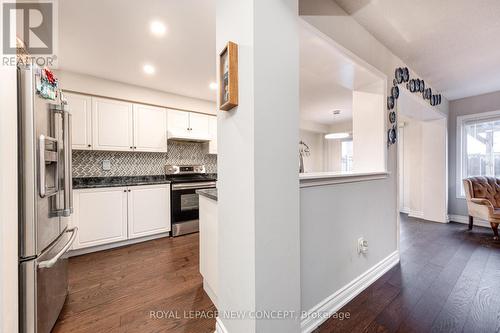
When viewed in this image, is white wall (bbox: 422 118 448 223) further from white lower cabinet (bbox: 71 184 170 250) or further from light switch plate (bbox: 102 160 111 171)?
light switch plate (bbox: 102 160 111 171)

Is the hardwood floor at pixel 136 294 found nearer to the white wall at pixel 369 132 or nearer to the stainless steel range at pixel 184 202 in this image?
the stainless steel range at pixel 184 202

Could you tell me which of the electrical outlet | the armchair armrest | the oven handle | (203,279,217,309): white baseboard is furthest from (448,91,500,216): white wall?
(203,279,217,309): white baseboard

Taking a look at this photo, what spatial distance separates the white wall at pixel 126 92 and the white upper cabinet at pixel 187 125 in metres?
0.12

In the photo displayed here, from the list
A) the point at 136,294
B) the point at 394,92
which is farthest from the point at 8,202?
the point at 394,92

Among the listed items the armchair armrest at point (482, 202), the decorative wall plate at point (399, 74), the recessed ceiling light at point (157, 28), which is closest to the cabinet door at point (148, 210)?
the recessed ceiling light at point (157, 28)

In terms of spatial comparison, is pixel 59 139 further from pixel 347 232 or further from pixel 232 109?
pixel 347 232

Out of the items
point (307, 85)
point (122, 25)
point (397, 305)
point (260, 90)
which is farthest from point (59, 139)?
point (307, 85)

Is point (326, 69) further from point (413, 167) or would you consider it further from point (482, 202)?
point (413, 167)

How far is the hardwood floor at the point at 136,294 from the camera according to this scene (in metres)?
1.45

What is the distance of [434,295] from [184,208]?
10.5ft

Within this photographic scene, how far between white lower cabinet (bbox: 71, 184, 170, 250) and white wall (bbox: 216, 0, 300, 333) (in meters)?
2.38

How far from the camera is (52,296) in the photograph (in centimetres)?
134

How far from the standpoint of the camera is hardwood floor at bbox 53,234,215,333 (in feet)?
4.76

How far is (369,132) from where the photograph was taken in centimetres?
219
